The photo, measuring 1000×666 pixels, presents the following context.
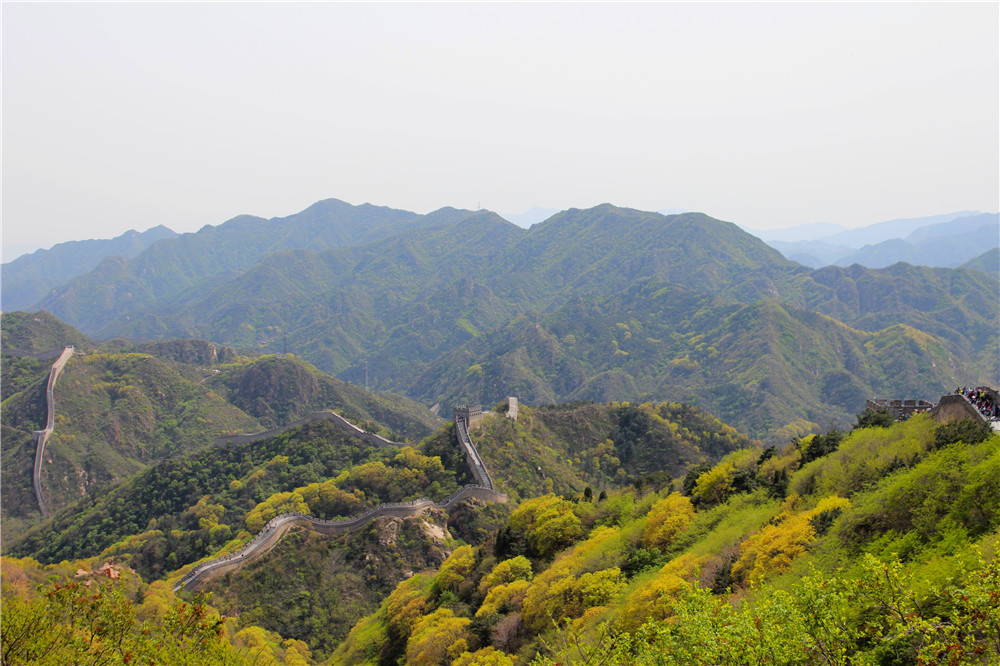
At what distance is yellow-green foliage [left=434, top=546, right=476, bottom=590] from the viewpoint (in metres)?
46.2

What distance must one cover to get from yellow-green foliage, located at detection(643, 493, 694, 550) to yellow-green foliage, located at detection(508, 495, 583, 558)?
741cm

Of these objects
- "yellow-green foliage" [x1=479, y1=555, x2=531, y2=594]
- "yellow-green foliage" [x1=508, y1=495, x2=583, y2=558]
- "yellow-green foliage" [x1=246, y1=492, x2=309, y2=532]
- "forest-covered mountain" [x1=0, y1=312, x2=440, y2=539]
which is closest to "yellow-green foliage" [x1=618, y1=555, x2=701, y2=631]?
"yellow-green foliage" [x1=479, y1=555, x2=531, y2=594]

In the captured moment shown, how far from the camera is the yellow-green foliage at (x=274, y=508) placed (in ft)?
232

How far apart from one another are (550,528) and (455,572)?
7.73 metres

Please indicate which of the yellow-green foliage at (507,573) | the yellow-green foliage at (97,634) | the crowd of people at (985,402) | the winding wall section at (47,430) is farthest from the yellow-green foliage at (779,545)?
the winding wall section at (47,430)

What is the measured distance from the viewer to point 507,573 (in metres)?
42.2

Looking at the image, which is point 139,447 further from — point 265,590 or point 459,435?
point 265,590

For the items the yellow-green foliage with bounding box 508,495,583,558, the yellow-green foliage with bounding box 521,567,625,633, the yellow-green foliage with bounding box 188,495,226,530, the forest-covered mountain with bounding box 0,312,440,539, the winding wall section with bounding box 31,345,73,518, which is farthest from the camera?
the forest-covered mountain with bounding box 0,312,440,539

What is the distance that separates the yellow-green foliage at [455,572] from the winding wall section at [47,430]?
295 feet

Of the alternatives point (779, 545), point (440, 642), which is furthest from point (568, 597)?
point (779, 545)

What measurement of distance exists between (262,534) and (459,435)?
2754 centimetres

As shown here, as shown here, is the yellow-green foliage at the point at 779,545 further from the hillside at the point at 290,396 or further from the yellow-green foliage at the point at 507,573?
the hillside at the point at 290,396

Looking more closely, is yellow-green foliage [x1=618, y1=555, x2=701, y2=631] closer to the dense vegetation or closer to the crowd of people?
the crowd of people

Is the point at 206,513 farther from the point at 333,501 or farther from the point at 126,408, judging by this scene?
the point at 126,408
